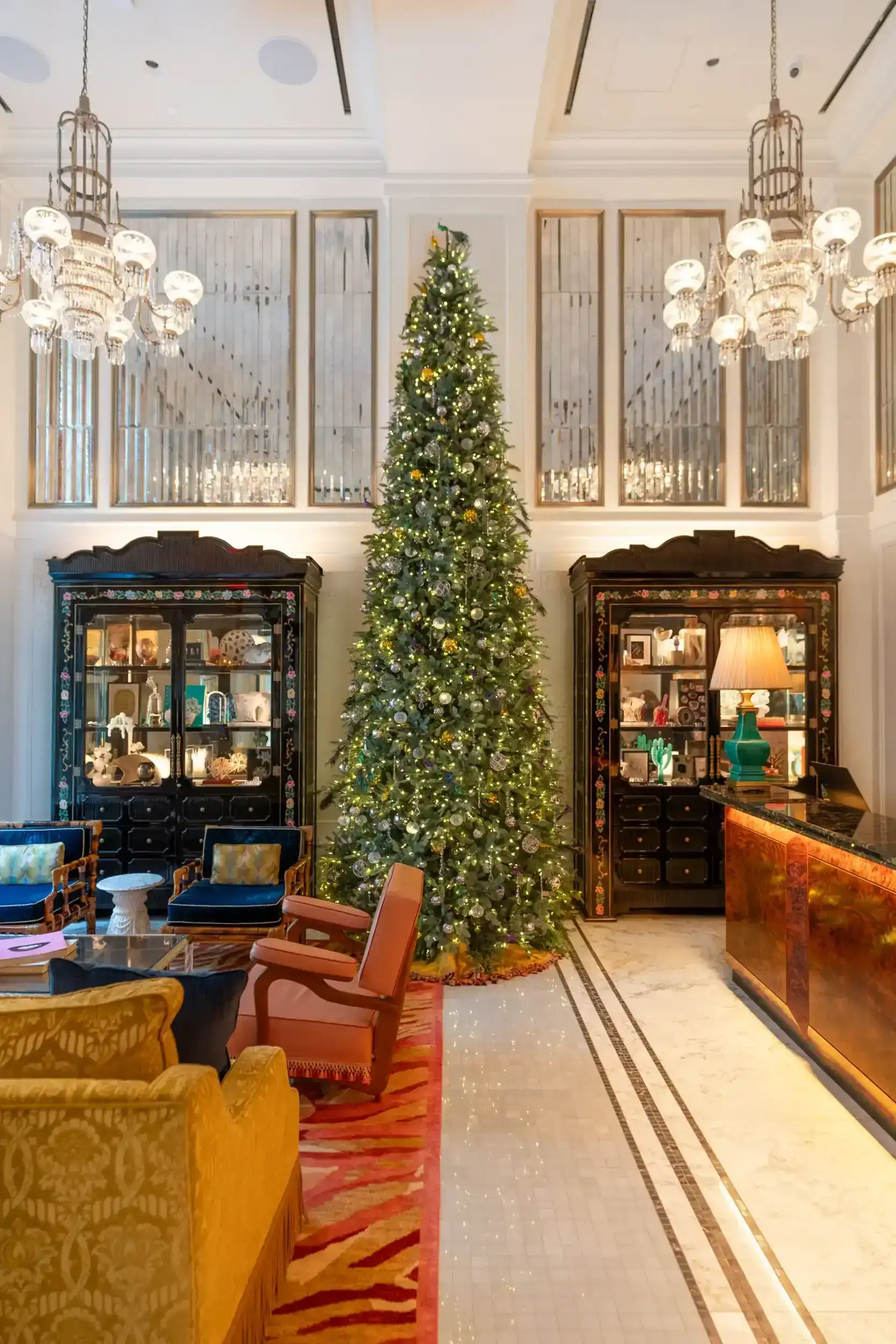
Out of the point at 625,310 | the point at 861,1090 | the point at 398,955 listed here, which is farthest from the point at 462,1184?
the point at 625,310

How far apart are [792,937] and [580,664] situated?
2819mm

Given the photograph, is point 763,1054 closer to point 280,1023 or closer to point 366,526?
point 280,1023

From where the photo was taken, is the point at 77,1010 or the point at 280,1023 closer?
the point at 77,1010

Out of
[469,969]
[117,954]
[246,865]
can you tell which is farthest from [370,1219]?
[246,865]

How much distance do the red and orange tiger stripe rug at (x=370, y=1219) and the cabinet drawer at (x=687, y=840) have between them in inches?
115

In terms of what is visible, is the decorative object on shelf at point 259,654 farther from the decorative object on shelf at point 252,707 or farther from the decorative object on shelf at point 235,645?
the decorative object on shelf at point 252,707

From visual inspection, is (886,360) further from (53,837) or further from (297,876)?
(53,837)

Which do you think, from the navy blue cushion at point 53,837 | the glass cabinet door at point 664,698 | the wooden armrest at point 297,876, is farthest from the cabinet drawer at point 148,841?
the glass cabinet door at point 664,698

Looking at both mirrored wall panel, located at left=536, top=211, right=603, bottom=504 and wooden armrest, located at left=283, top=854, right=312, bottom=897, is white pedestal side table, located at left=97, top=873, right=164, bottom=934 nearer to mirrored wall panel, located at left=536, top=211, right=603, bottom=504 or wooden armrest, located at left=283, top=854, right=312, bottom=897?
wooden armrest, located at left=283, top=854, right=312, bottom=897

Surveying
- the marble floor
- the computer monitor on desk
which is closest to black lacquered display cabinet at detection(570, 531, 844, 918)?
the computer monitor on desk

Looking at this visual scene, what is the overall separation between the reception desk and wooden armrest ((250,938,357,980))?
6.62 ft

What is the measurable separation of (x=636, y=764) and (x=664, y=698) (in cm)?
54

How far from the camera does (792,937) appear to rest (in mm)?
3877

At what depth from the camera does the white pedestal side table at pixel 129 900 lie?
476 centimetres
